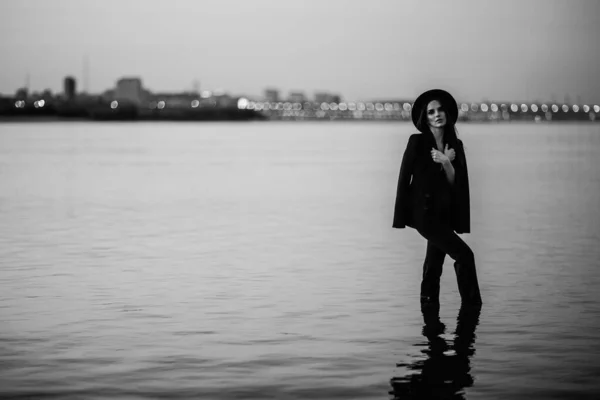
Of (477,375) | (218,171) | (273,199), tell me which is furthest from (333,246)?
(218,171)

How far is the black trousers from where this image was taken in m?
10.1

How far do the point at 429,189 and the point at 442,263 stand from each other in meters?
1.00

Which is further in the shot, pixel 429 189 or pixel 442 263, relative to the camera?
pixel 442 263

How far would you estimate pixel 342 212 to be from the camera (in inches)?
1041

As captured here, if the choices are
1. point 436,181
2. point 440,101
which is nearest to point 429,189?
point 436,181

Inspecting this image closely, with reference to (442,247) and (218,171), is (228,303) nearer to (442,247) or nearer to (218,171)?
(442,247)

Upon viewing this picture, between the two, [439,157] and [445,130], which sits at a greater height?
[445,130]

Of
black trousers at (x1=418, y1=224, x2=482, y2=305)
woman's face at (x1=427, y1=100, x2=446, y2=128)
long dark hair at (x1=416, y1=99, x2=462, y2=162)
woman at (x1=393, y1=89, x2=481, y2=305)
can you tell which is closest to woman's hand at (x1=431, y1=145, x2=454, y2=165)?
woman at (x1=393, y1=89, x2=481, y2=305)

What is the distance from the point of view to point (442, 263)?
426 inches

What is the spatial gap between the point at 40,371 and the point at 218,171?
4278 cm

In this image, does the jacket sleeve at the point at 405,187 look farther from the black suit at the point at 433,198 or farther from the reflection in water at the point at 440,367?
the reflection in water at the point at 440,367

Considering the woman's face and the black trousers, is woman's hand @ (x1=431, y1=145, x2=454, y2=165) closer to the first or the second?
the woman's face

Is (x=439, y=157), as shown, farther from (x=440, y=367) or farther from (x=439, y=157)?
(x=440, y=367)

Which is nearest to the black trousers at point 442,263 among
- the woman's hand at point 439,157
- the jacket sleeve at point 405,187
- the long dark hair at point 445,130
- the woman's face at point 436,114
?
the jacket sleeve at point 405,187
